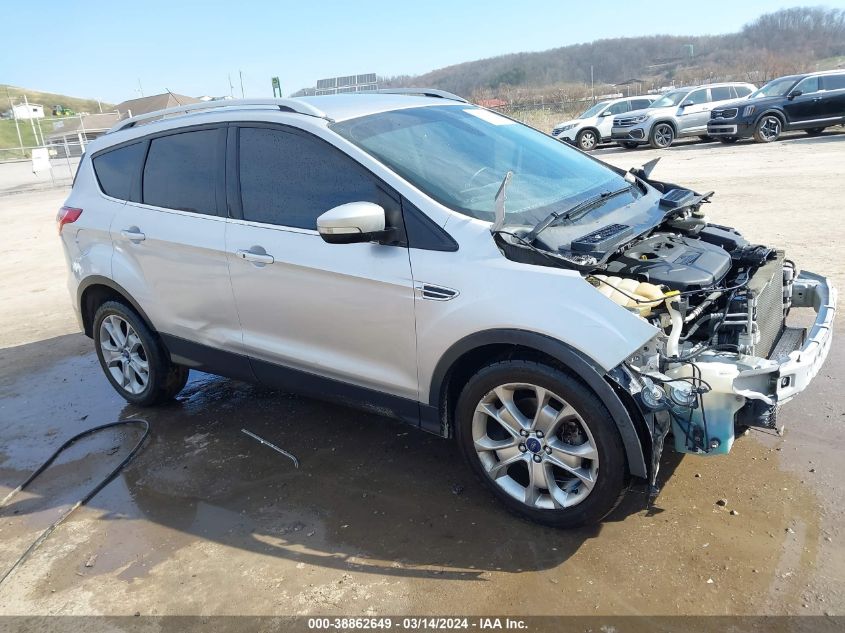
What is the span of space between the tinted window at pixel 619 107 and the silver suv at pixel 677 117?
1284mm

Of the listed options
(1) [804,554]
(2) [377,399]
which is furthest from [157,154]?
(1) [804,554]

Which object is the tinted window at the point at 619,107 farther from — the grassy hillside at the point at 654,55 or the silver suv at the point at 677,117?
the grassy hillside at the point at 654,55

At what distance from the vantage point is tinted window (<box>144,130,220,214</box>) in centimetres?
413

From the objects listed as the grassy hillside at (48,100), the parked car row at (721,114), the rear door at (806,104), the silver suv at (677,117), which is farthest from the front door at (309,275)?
the grassy hillside at (48,100)

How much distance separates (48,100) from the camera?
132 metres

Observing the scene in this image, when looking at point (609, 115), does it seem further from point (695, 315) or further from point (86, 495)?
point (86, 495)

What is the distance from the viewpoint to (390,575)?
9.81 feet

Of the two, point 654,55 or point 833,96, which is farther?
point 654,55

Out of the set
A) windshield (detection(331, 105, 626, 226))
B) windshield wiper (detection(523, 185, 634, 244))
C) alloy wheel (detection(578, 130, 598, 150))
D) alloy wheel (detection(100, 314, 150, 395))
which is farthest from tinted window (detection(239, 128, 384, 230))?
alloy wheel (detection(578, 130, 598, 150))

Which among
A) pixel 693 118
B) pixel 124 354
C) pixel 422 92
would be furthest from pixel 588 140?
pixel 124 354

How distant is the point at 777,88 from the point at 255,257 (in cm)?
1994

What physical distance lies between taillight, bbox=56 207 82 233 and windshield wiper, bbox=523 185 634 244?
3550 millimetres

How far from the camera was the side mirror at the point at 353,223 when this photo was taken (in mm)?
3182

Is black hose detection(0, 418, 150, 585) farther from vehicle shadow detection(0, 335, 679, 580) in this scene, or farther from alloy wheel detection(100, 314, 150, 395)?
alloy wheel detection(100, 314, 150, 395)
